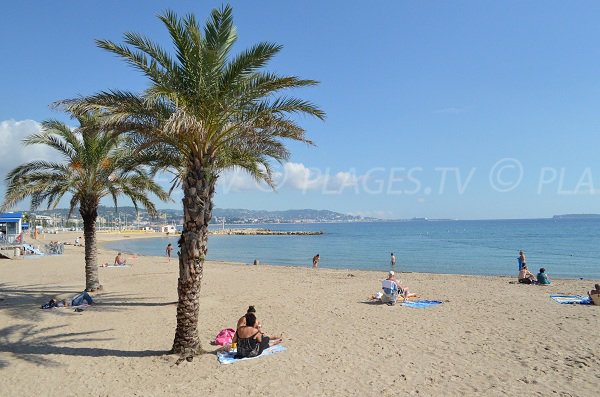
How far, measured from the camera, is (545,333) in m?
9.04

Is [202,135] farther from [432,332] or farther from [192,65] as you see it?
[432,332]

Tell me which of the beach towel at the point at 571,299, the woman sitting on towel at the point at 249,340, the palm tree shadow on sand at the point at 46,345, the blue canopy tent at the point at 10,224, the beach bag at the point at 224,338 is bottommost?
the palm tree shadow on sand at the point at 46,345

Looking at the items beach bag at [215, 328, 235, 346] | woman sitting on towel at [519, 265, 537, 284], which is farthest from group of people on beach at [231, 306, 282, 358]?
woman sitting on towel at [519, 265, 537, 284]

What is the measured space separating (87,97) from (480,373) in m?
8.02

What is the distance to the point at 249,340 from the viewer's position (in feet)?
25.2

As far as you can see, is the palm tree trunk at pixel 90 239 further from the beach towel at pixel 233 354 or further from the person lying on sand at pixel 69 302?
the beach towel at pixel 233 354

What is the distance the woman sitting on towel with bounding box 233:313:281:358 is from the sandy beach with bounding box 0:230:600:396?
10.0 inches

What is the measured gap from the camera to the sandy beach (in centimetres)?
629

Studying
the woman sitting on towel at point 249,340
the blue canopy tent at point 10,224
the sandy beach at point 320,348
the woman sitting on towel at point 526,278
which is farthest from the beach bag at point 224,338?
the blue canopy tent at point 10,224

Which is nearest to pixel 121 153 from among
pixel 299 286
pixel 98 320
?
pixel 98 320

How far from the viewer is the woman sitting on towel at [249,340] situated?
764cm

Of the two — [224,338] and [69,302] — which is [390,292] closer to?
[224,338]

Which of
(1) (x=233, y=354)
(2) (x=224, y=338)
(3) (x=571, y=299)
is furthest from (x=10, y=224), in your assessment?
(3) (x=571, y=299)

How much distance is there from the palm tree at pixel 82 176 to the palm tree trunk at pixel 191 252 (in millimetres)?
5966
